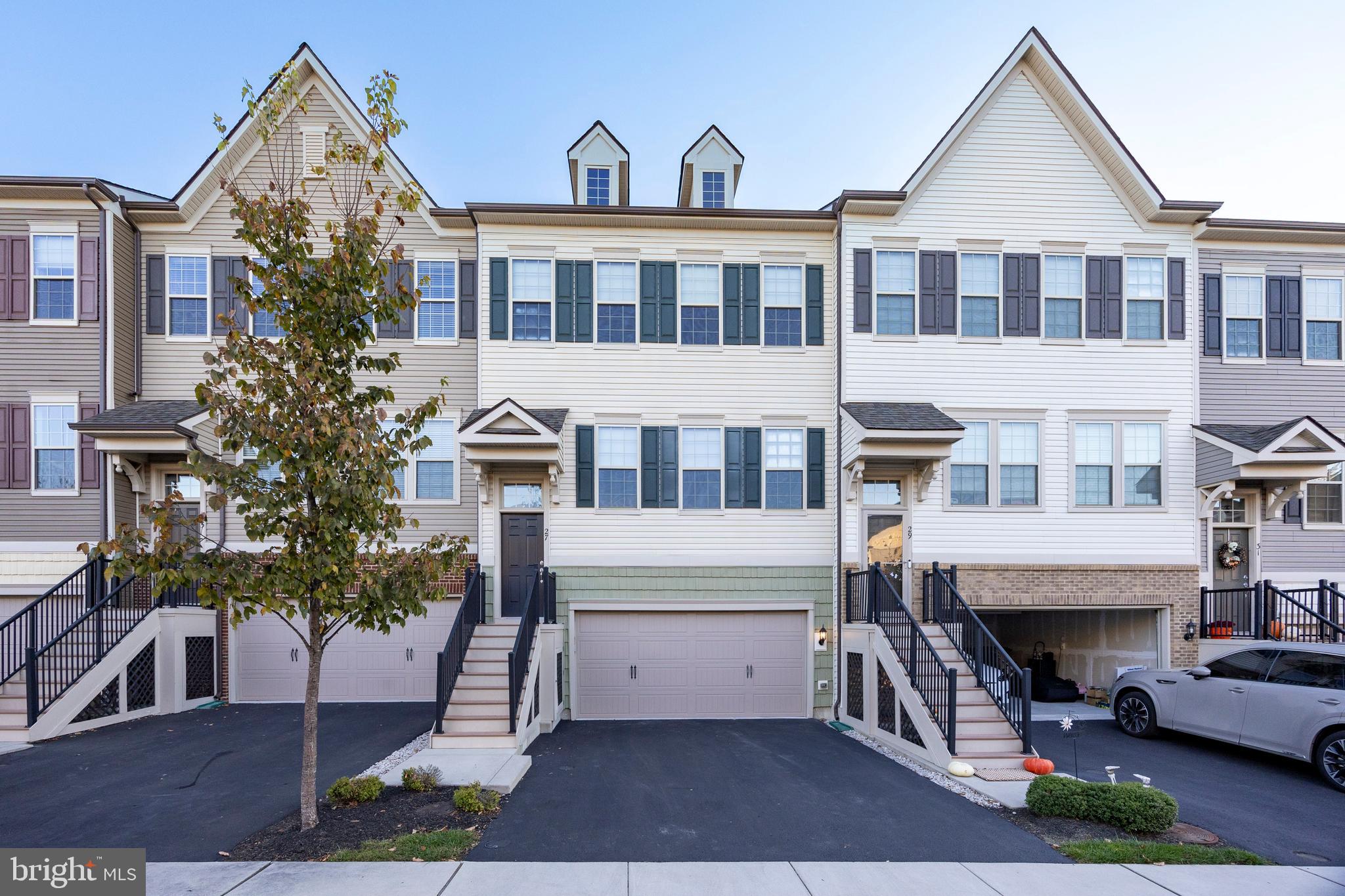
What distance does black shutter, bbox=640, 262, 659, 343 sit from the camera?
14219mm

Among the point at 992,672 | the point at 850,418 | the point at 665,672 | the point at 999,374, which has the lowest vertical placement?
the point at 665,672

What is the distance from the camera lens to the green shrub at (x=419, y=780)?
8336 millimetres

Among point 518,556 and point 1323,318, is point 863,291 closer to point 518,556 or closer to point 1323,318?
point 518,556

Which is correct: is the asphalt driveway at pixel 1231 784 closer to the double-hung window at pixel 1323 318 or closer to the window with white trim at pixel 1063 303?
the window with white trim at pixel 1063 303

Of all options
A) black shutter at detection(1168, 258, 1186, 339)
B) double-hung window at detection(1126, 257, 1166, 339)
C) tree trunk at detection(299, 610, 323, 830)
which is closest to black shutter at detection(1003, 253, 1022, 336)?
double-hung window at detection(1126, 257, 1166, 339)

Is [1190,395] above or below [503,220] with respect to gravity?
below

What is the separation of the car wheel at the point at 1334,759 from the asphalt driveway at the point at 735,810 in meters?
4.82

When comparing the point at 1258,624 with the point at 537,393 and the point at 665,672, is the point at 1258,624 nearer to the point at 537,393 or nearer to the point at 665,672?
the point at 665,672

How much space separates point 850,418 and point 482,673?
7638 mm

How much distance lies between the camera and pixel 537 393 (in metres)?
14.0

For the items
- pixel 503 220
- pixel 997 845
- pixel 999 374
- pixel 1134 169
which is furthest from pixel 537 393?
pixel 1134 169

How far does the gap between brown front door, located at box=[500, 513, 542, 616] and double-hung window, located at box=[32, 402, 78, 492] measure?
27.2ft

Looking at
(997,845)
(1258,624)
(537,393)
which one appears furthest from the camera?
(537,393)

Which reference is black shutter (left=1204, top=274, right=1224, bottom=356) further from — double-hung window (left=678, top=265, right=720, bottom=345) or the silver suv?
double-hung window (left=678, top=265, right=720, bottom=345)
